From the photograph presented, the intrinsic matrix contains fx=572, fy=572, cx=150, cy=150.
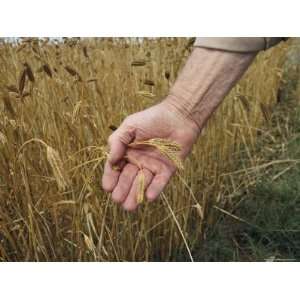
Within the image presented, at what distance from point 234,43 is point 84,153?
47 cm

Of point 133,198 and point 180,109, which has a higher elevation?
point 180,109

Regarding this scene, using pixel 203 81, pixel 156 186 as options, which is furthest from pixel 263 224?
pixel 203 81

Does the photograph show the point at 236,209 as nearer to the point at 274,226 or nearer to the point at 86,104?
the point at 274,226

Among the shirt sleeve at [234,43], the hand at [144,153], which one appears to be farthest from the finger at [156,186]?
the shirt sleeve at [234,43]

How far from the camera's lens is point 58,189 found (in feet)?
4.74

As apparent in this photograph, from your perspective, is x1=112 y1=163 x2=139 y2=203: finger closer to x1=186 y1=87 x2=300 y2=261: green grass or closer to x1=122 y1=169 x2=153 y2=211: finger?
x1=122 y1=169 x2=153 y2=211: finger

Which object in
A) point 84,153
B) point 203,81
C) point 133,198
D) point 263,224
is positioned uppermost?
point 203,81

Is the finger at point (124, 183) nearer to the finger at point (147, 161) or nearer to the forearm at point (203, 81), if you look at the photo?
the finger at point (147, 161)

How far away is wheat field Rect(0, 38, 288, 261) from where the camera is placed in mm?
1436

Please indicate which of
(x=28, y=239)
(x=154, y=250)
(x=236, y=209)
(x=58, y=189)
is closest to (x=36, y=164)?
(x=58, y=189)

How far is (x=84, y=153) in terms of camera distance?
4.75 feet

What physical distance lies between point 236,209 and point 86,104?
50cm

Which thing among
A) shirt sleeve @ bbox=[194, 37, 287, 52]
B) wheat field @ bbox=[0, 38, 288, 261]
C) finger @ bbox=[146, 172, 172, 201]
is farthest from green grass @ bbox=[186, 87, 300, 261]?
shirt sleeve @ bbox=[194, 37, 287, 52]

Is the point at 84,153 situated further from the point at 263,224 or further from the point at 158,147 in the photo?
the point at 263,224
